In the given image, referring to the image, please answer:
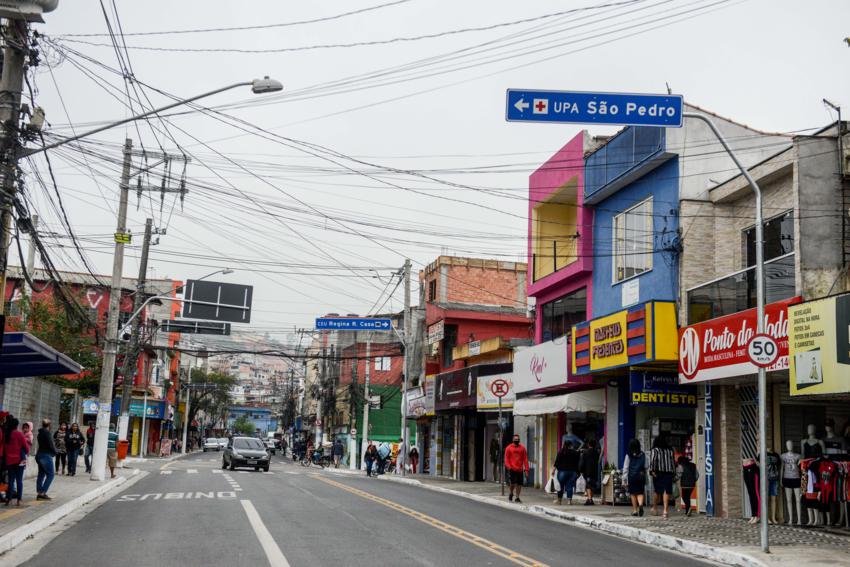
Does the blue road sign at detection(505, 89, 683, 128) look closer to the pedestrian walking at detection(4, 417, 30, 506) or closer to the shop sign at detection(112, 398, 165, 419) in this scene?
the pedestrian walking at detection(4, 417, 30, 506)

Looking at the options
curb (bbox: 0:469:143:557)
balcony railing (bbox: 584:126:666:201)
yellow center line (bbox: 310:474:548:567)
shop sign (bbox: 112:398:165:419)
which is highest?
balcony railing (bbox: 584:126:666:201)

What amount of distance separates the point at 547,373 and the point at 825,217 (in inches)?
481

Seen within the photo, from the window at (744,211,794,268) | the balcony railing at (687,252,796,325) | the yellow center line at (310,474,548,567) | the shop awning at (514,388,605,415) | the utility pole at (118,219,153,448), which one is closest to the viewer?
the yellow center line at (310,474,548,567)

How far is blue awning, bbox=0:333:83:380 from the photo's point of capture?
54.6 ft

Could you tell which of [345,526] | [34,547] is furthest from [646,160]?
[34,547]

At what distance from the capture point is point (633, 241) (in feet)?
83.0

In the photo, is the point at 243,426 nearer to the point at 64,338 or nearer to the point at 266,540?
the point at 64,338

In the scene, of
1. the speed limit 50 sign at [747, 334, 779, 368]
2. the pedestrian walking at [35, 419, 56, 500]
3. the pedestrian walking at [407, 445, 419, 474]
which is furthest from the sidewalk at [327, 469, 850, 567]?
the pedestrian walking at [407, 445, 419, 474]

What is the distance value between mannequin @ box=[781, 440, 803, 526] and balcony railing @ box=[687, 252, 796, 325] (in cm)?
318

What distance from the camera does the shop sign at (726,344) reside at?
17656 millimetres

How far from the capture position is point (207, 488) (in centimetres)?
2519

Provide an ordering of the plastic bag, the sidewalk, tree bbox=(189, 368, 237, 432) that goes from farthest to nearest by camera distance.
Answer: tree bbox=(189, 368, 237, 432)
the plastic bag
the sidewalk

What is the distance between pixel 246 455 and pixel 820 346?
2822 cm

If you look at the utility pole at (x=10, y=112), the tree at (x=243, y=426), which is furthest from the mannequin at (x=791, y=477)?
the tree at (x=243, y=426)
